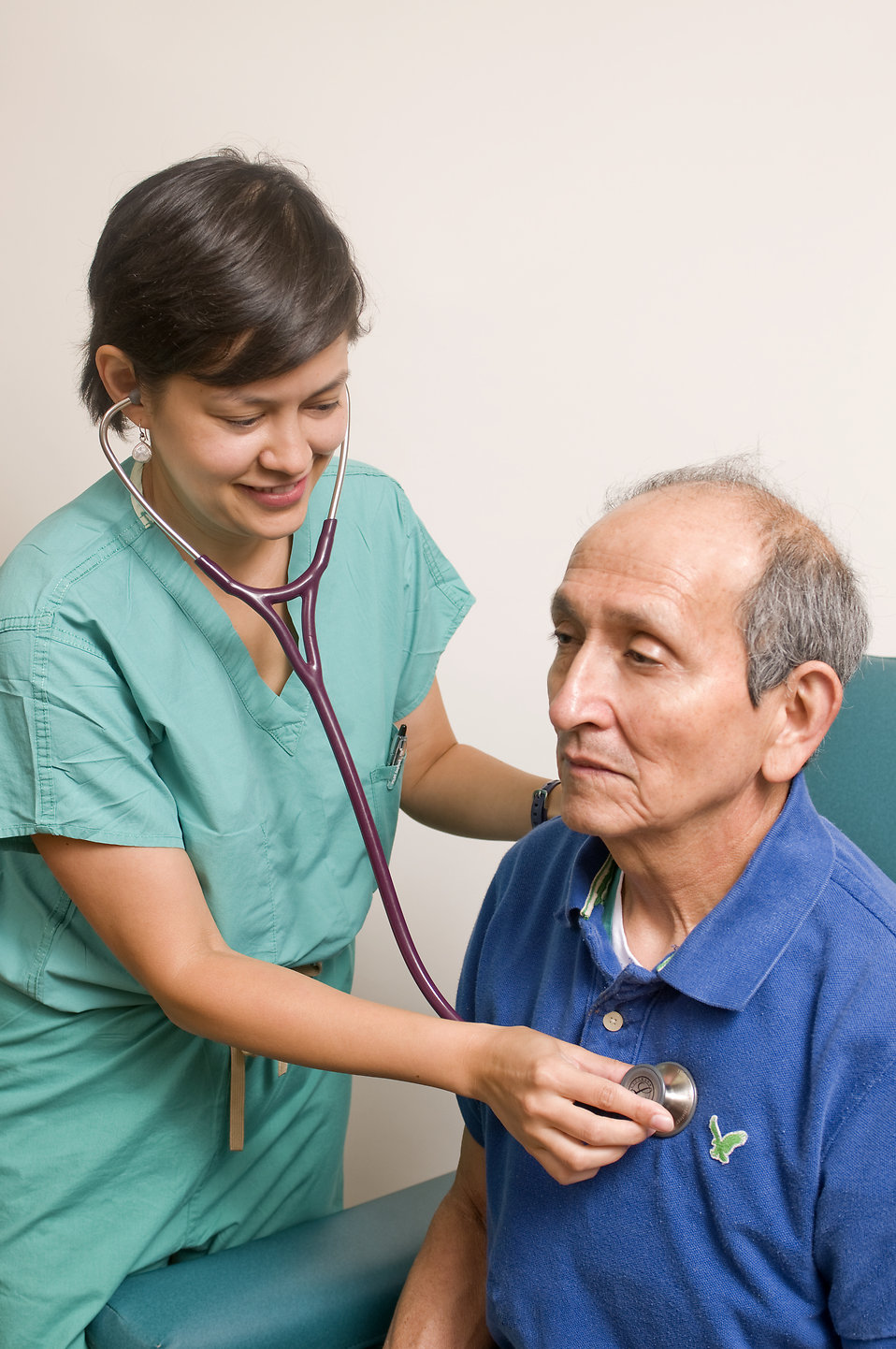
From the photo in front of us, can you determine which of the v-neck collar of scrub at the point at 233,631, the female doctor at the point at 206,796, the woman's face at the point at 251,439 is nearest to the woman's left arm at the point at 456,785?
the female doctor at the point at 206,796

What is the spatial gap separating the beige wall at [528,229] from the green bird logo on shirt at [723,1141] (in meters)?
1.21

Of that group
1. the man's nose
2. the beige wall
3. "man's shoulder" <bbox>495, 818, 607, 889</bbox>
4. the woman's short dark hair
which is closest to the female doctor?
the woman's short dark hair

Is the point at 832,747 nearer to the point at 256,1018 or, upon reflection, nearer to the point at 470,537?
the point at 256,1018

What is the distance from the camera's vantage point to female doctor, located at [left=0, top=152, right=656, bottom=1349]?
1059 mm

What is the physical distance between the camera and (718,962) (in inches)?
38.0

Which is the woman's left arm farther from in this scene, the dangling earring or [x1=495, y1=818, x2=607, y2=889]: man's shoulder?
the dangling earring

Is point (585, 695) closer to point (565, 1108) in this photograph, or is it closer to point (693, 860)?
point (693, 860)

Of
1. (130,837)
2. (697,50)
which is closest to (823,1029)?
(130,837)

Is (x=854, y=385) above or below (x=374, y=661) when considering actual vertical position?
above

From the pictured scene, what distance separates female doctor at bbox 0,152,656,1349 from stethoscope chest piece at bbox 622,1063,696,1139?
17 mm

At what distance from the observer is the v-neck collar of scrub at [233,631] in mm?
Answer: 1222

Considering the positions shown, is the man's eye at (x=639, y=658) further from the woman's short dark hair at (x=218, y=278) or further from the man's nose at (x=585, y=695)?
the woman's short dark hair at (x=218, y=278)

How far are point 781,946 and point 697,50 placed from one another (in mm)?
1592

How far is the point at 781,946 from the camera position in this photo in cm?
95
